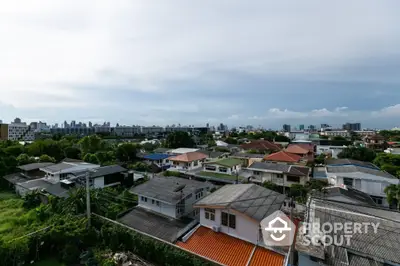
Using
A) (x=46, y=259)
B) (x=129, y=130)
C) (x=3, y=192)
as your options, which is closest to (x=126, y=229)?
(x=46, y=259)

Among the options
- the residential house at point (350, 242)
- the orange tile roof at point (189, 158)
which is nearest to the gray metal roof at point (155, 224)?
the residential house at point (350, 242)

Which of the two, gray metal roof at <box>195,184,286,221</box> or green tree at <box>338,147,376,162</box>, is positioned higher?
gray metal roof at <box>195,184,286,221</box>

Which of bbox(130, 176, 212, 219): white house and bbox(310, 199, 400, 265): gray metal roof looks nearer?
bbox(310, 199, 400, 265): gray metal roof

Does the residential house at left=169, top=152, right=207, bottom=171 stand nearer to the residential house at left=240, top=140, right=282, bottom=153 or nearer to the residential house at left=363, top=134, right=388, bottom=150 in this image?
the residential house at left=240, top=140, right=282, bottom=153

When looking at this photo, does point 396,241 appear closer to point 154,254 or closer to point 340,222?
point 340,222

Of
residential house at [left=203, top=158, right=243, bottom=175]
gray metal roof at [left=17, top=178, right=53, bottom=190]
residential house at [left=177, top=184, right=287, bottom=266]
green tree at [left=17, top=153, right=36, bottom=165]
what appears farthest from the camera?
green tree at [left=17, top=153, right=36, bottom=165]

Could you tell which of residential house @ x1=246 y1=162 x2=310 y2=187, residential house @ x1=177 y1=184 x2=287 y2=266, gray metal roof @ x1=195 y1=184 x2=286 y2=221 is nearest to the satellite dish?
gray metal roof @ x1=195 y1=184 x2=286 y2=221
